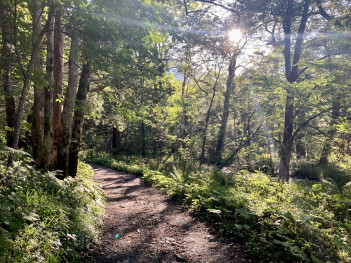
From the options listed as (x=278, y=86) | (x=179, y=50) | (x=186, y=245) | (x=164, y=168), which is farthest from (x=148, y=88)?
(x=186, y=245)

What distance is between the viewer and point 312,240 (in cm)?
369

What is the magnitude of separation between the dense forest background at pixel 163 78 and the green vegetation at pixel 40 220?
637 mm

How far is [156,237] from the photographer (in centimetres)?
457

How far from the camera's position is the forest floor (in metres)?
3.75

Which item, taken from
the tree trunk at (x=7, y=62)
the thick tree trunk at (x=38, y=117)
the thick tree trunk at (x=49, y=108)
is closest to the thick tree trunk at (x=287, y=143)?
the thick tree trunk at (x=49, y=108)

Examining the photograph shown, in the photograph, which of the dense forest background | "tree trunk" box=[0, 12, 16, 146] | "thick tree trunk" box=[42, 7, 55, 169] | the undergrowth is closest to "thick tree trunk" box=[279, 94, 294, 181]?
the dense forest background

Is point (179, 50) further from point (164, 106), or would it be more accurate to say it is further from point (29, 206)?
point (29, 206)

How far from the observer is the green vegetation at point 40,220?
8.75ft

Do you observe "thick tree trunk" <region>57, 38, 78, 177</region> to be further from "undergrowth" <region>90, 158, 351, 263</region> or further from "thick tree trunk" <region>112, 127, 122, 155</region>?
"thick tree trunk" <region>112, 127, 122, 155</region>

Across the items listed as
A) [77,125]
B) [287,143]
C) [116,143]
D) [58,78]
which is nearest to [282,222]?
[77,125]

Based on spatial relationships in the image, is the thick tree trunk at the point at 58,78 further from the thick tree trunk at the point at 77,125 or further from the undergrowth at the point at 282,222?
the undergrowth at the point at 282,222

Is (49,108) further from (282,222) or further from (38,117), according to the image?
(282,222)

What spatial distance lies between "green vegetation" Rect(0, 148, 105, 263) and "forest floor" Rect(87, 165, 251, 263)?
41 centimetres

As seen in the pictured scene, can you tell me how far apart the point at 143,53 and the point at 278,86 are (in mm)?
8527
